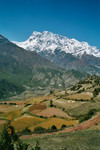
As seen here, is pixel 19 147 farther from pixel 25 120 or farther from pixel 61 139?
pixel 25 120

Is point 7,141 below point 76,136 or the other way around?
the other way around

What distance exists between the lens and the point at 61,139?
47188 mm

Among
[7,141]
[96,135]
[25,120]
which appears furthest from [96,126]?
[25,120]

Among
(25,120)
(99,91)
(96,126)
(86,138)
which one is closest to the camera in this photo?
(86,138)

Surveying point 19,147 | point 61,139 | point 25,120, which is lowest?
point 25,120

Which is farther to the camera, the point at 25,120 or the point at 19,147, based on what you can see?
the point at 25,120

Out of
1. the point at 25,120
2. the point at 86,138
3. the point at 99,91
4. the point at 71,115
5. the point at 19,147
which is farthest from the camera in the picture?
the point at 99,91

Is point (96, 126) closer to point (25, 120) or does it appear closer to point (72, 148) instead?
point (72, 148)

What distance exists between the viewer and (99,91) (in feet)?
617

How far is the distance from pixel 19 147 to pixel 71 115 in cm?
9464

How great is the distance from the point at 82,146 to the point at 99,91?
155m

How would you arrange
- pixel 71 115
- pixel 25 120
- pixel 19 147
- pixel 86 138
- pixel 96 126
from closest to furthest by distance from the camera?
1. pixel 19 147
2. pixel 86 138
3. pixel 96 126
4. pixel 25 120
5. pixel 71 115

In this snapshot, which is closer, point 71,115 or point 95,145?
point 95,145

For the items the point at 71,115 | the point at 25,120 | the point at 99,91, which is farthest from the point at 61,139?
the point at 99,91
